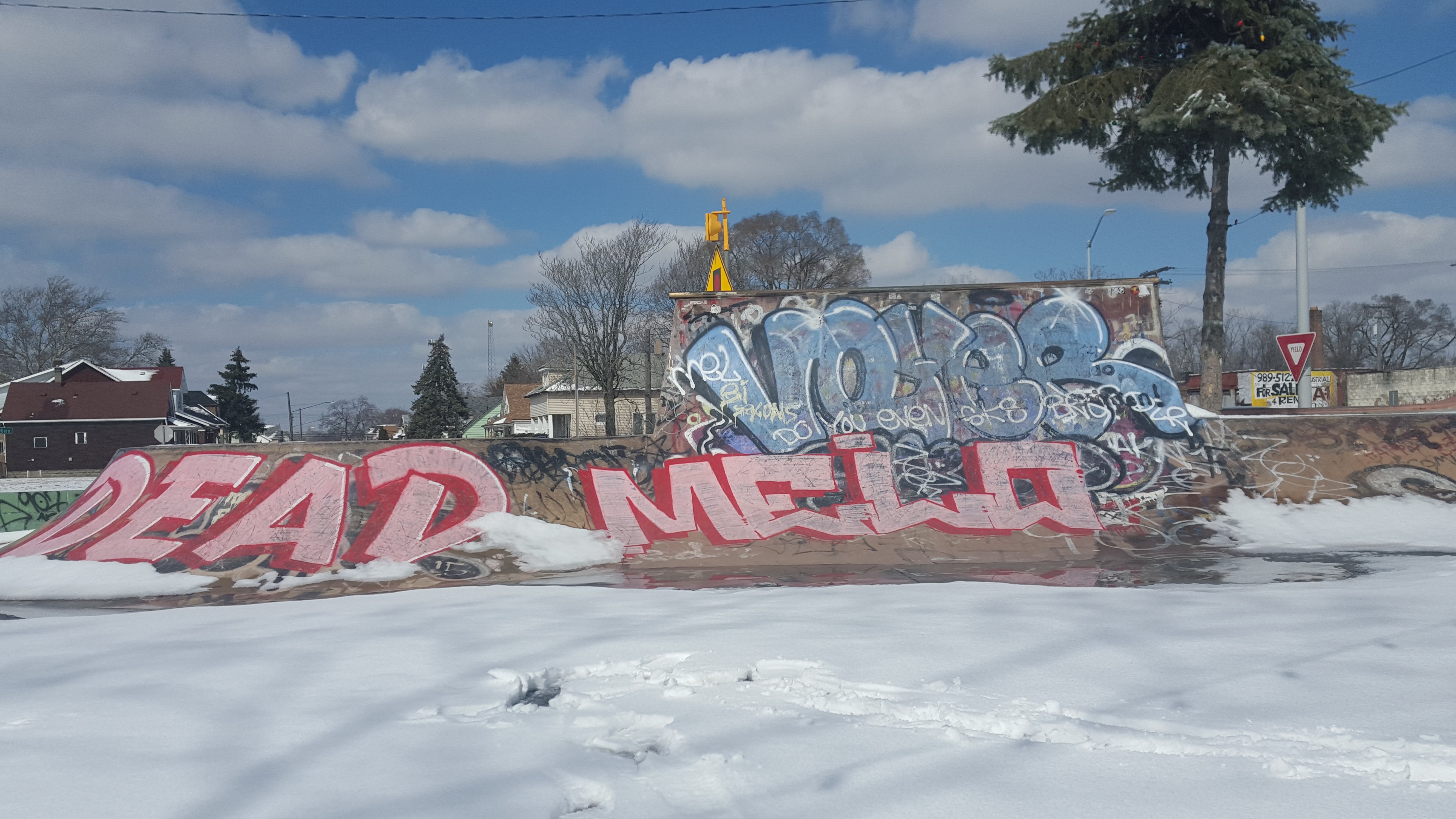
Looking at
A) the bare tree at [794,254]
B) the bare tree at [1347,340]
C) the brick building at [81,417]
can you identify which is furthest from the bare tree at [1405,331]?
the brick building at [81,417]

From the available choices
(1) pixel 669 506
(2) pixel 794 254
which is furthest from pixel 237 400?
(1) pixel 669 506

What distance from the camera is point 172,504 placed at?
11281mm

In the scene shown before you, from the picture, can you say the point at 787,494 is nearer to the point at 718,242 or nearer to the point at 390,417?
the point at 718,242

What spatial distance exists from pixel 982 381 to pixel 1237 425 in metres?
3.49

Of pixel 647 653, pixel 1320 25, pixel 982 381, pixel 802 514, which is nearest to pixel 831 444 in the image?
pixel 802 514

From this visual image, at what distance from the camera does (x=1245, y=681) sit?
Result: 456cm

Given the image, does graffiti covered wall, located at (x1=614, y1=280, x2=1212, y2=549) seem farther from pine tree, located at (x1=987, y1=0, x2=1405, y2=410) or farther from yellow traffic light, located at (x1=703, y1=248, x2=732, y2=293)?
pine tree, located at (x1=987, y1=0, x2=1405, y2=410)

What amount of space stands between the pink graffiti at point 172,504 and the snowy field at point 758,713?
448 cm

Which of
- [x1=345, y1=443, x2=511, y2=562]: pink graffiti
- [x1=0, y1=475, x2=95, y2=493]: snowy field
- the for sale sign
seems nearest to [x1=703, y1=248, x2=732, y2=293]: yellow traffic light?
[x1=345, y1=443, x2=511, y2=562]: pink graffiti

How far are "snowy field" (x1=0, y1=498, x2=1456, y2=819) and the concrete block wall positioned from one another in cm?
4318

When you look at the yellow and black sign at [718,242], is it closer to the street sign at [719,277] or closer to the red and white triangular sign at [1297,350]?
the street sign at [719,277]

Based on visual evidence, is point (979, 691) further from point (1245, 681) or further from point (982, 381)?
point (982, 381)

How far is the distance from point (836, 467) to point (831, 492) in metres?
0.38

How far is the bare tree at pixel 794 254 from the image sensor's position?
5150 centimetres
